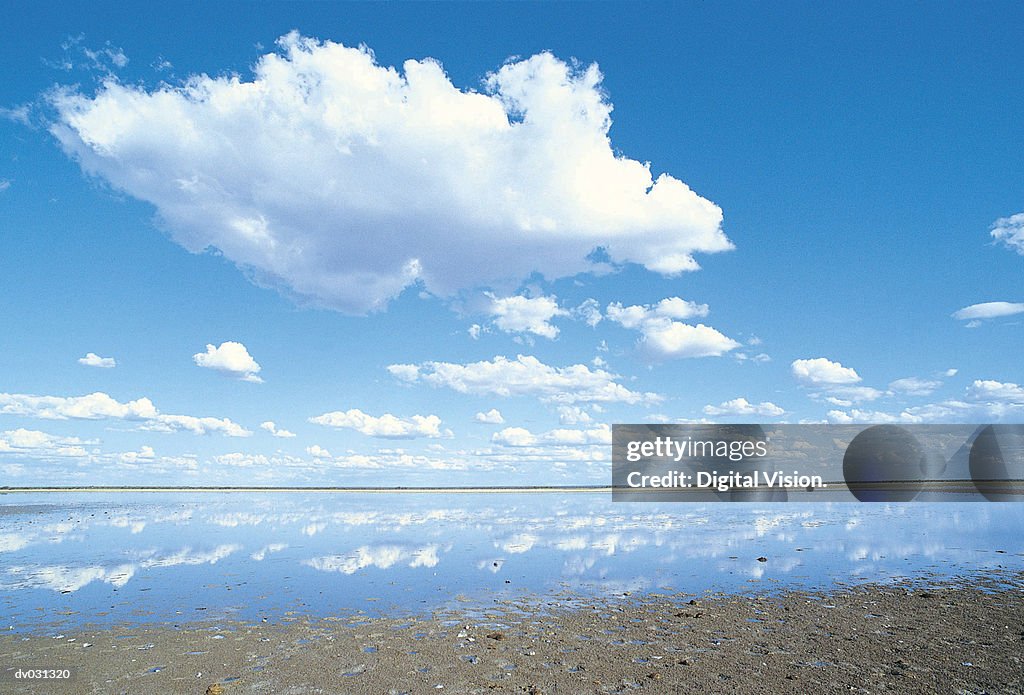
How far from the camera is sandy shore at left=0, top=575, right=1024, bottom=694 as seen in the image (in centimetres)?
1109

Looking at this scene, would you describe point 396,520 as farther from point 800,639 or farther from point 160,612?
point 800,639

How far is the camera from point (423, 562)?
2589 centimetres

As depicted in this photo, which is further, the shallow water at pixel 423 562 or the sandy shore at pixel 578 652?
the shallow water at pixel 423 562

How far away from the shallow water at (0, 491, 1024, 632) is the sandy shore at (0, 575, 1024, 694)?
2.24 meters

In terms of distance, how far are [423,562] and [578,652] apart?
14410 mm

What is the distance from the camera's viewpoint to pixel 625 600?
1811cm

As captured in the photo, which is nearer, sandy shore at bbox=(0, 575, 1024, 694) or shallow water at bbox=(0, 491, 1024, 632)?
sandy shore at bbox=(0, 575, 1024, 694)

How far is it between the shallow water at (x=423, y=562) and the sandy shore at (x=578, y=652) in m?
2.24

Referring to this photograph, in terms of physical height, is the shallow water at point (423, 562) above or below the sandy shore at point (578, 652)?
below

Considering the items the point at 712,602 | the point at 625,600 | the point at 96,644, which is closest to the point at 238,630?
the point at 96,644

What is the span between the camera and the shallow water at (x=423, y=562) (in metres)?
18.3

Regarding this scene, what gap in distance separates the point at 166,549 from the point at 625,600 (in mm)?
25159

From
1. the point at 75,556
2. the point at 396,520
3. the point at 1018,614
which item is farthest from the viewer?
the point at 396,520

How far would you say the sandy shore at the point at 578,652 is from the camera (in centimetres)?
1109
